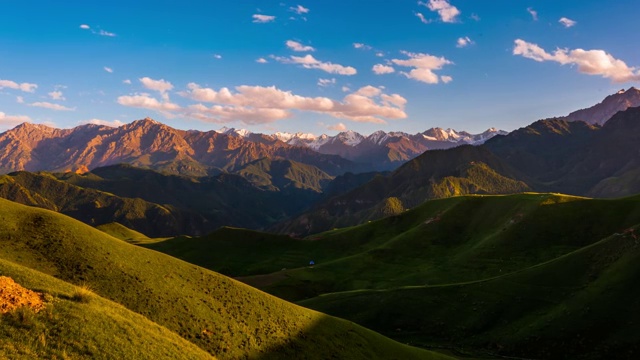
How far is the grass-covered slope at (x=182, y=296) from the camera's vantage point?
3369 centimetres

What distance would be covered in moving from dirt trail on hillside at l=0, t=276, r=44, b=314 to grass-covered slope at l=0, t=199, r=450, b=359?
8059mm

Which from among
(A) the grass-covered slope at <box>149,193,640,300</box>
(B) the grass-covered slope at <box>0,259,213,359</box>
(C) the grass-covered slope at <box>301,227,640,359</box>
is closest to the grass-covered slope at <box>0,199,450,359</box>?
(B) the grass-covered slope at <box>0,259,213,359</box>

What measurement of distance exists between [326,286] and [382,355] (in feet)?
236

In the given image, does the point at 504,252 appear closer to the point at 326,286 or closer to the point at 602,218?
the point at 602,218

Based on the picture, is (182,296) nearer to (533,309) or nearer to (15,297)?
(15,297)

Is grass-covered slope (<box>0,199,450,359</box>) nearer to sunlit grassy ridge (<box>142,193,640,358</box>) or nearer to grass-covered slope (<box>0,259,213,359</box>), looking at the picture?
grass-covered slope (<box>0,259,213,359</box>)

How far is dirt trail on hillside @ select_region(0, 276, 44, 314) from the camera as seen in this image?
23.6 m

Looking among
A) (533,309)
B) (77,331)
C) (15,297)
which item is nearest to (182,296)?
(77,331)

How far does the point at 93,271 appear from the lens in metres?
36.5

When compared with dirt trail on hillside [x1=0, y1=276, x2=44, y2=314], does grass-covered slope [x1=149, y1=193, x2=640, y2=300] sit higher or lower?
lower

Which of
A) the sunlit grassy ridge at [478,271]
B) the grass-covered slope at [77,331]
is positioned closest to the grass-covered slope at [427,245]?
the sunlit grassy ridge at [478,271]

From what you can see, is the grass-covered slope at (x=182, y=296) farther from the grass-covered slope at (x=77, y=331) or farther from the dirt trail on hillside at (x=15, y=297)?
the dirt trail on hillside at (x=15, y=297)

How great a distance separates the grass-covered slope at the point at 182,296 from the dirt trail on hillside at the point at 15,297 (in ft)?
26.4

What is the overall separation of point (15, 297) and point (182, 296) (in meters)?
14.3
